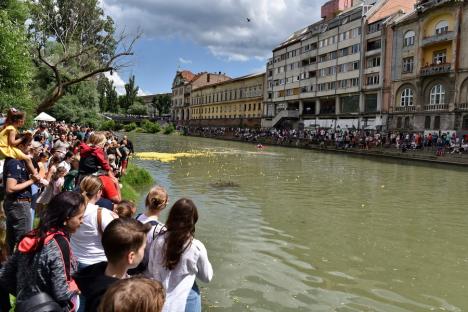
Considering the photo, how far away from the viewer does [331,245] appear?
31.7 ft

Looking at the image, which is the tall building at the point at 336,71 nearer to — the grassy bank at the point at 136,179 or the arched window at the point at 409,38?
the arched window at the point at 409,38

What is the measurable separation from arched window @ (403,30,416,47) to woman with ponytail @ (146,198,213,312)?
52.6m

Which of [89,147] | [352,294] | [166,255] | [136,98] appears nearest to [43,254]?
[166,255]

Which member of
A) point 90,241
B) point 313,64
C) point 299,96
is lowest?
point 90,241

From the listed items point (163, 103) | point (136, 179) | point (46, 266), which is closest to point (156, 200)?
point (46, 266)

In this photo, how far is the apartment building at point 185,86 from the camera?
123944 mm

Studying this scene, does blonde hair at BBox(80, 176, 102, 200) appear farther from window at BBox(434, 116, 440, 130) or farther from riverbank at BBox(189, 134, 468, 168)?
window at BBox(434, 116, 440, 130)

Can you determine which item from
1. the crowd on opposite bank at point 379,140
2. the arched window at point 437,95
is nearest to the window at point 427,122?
the crowd on opposite bank at point 379,140

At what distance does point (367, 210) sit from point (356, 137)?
34388 millimetres

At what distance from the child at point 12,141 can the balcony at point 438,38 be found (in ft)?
156

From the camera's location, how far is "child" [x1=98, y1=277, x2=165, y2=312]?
213cm

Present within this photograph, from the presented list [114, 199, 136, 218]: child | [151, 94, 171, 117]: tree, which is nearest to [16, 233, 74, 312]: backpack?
[114, 199, 136, 218]: child

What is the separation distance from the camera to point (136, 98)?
131 metres

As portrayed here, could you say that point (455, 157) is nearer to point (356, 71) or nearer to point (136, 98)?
point (356, 71)
